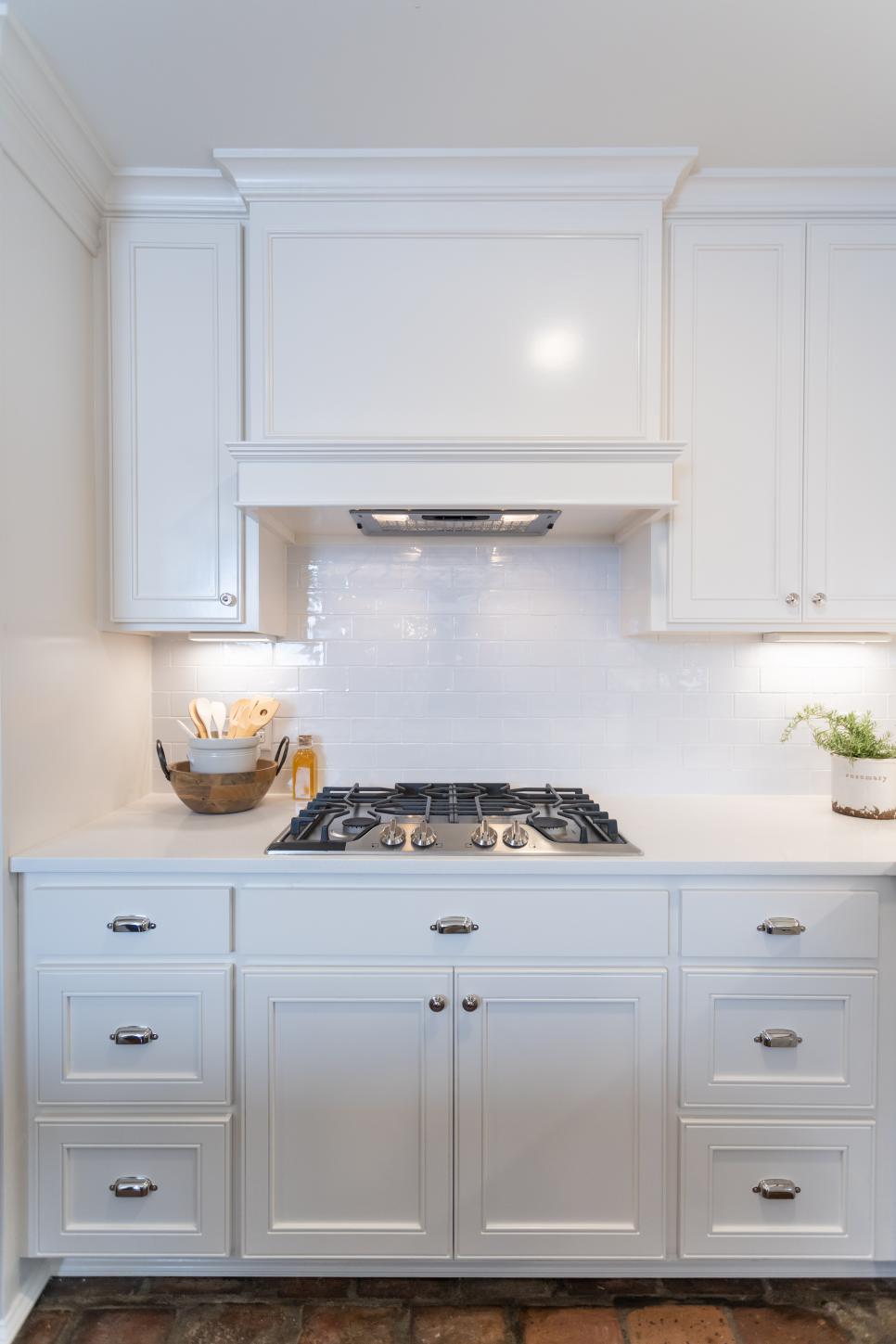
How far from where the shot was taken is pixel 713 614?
1864 millimetres

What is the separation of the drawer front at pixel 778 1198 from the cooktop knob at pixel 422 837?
2.80 feet

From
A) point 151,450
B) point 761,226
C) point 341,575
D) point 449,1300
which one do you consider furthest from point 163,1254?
point 761,226

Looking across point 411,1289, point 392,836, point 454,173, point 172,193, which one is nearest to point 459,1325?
point 411,1289

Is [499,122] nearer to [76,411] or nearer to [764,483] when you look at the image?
[764,483]

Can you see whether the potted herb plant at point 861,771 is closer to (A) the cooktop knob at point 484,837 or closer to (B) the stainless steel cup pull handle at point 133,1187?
(A) the cooktop knob at point 484,837

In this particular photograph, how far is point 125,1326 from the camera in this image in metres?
1.52

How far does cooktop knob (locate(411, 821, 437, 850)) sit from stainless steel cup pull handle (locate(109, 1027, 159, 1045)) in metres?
0.69

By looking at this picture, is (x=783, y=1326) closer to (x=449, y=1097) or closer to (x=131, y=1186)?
(x=449, y=1097)

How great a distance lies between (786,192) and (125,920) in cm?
234

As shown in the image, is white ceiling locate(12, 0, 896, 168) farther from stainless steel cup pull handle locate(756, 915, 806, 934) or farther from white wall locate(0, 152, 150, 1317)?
stainless steel cup pull handle locate(756, 915, 806, 934)

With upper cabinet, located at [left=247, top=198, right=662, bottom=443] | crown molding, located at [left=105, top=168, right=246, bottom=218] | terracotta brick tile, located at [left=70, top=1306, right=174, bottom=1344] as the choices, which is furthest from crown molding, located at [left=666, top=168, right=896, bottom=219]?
terracotta brick tile, located at [left=70, top=1306, right=174, bottom=1344]

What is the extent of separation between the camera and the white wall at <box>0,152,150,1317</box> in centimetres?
150

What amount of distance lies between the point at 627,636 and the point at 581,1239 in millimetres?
1508

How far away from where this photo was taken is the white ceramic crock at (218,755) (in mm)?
1900
